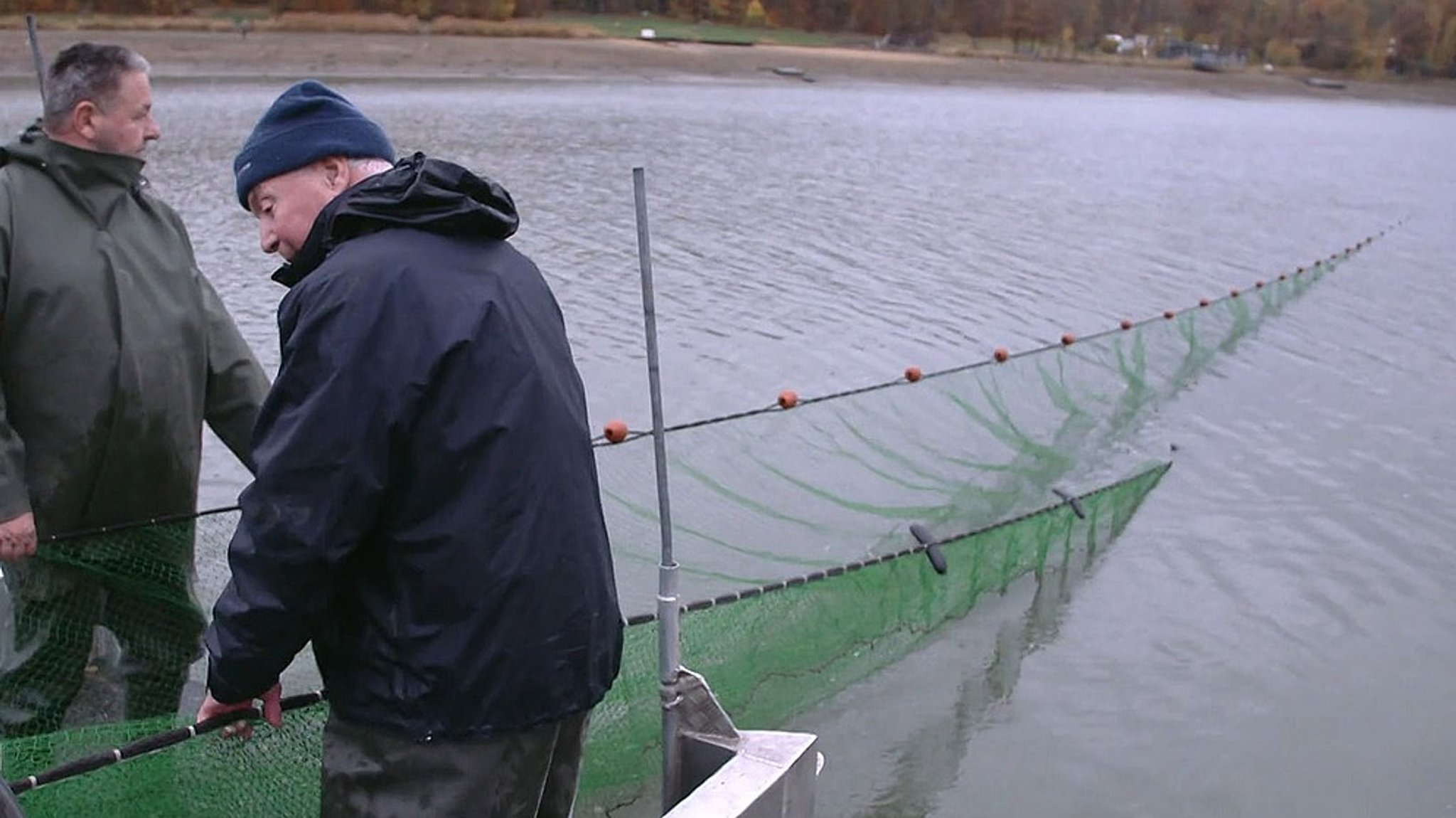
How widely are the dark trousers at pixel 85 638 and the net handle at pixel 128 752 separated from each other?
41.2 inches

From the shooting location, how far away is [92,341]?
348 cm

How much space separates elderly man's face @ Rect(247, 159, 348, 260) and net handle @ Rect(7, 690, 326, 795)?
2.98 ft

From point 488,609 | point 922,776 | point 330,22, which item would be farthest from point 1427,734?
point 330,22

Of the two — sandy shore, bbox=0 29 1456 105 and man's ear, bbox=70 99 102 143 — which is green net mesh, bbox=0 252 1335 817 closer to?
man's ear, bbox=70 99 102 143

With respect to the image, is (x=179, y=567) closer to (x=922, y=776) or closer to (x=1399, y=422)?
(x=922, y=776)

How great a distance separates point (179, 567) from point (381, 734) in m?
1.89

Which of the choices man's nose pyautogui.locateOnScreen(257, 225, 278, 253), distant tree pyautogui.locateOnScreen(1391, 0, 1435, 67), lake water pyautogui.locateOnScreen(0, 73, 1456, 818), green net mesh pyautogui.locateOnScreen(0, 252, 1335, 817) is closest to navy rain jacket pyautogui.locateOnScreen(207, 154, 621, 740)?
man's nose pyautogui.locateOnScreen(257, 225, 278, 253)

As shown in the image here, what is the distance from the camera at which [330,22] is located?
137ft

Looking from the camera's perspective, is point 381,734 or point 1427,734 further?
point 1427,734

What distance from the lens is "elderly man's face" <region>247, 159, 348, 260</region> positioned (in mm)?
2348

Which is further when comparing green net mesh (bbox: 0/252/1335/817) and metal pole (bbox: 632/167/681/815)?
green net mesh (bbox: 0/252/1335/817)

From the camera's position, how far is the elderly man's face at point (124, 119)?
11.3 ft

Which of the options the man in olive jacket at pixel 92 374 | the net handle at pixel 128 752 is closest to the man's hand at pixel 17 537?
the man in olive jacket at pixel 92 374

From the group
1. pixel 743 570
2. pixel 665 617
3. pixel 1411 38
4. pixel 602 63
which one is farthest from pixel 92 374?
pixel 1411 38
